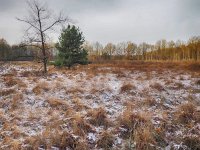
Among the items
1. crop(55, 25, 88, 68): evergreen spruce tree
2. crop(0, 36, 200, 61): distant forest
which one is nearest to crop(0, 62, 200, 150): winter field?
crop(55, 25, 88, 68): evergreen spruce tree

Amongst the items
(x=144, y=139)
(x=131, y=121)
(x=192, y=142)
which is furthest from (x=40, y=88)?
(x=192, y=142)

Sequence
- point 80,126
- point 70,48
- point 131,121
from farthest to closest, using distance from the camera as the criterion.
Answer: point 70,48 → point 131,121 → point 80,126

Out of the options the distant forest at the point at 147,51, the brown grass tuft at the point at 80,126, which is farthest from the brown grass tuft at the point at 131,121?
the distant forest at the point at 147,51

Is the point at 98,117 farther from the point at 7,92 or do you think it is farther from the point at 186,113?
the point at 7,92

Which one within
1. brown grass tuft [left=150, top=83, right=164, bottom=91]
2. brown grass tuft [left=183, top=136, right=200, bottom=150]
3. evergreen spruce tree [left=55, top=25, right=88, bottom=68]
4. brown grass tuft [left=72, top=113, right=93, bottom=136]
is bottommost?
brown grass tuft [left=183, top=136, right=200, bottom=150]

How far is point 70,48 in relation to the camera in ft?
78.4

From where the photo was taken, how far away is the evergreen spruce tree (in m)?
23.6

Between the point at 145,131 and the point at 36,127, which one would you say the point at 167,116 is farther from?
the point at 36,127

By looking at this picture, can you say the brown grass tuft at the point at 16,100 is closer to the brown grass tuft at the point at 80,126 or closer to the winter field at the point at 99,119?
the winter field at the point at 99,119

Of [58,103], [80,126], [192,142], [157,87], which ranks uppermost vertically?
[157,87]

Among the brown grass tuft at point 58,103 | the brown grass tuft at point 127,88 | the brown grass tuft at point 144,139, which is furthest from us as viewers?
the brown grass tuft at point 127,88

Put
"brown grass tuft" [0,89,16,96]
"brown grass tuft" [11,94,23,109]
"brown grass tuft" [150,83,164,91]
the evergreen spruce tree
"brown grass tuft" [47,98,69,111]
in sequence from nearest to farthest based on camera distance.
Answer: "brown grass tuft" [47,98,69,111] < "brown grass tuft" [11,94,23,109] < "brown grass tuft" [0,89,16,96] < "brown grass tuft" [150,83,164,91] < the evergreen spruce tree

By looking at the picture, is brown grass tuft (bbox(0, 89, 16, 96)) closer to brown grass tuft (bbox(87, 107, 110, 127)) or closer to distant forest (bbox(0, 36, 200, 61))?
brown grass tuft (bbox(87, 107, 110, 127))

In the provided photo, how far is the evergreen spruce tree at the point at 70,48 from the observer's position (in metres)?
23.6
